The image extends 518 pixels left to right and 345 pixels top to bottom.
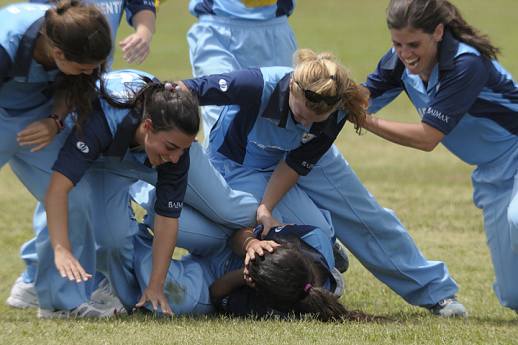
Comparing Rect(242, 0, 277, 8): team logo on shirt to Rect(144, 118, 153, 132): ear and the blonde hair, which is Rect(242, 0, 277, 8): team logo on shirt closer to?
the blonde hair

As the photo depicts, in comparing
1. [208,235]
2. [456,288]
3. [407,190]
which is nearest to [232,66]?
[208,235]

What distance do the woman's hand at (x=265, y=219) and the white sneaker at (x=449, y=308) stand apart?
98 cm

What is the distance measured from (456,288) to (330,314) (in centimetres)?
102

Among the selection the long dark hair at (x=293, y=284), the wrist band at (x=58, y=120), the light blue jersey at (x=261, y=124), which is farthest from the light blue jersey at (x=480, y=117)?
the wrist band at (x=58, y=120)

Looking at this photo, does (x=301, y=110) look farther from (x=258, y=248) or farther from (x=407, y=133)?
(x=258, y=248)

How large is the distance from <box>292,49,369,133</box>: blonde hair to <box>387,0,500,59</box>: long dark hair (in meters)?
0.36

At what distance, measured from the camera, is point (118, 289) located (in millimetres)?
6059

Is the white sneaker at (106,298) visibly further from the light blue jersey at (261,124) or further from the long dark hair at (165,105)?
the long dark hair at (165,105)

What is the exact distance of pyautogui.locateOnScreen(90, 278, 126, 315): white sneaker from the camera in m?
6.04

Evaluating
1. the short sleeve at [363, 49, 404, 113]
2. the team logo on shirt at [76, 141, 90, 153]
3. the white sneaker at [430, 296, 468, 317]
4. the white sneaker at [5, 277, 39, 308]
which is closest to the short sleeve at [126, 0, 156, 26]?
the short sleeve at [363, 49, 404, 113]

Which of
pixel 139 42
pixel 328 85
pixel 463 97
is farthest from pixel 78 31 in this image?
pixel 463 97

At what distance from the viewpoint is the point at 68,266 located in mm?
5340

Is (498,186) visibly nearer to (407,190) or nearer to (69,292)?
(69,292)

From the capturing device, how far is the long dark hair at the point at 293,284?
5.56 metres
